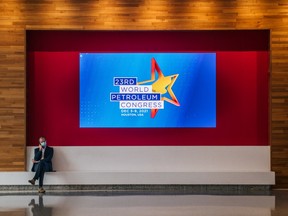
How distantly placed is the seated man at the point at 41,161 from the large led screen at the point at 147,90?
97cm

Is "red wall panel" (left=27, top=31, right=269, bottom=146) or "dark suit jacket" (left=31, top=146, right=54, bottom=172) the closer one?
"dark suit jacket" (left=31, top=146, right=54, bottom=172)

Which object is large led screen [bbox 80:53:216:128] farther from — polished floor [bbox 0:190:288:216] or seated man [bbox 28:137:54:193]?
polished floor [bbox 0:190:288:216]

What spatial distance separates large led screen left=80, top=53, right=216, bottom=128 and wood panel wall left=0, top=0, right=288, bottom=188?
747 mm

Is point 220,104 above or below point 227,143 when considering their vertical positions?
above

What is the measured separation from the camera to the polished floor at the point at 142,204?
10320 millimetres

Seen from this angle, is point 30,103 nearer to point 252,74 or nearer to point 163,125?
point 163,125

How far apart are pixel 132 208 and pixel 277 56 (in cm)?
497

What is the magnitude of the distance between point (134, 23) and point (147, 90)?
1.48m

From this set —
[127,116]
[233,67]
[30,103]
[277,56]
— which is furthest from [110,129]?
[277,56]

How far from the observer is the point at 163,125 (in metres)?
13.8

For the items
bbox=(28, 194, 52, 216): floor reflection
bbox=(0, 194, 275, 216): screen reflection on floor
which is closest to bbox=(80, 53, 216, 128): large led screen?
bbox=(0, 194, 275, 216): screen reflection on floor

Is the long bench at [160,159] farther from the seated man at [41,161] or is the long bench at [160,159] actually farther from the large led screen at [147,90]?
the large led screen at [147,90]

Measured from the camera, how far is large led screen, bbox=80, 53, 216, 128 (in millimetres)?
13789

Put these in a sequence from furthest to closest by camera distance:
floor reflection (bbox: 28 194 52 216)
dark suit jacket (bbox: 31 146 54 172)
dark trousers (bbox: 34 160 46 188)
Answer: dark suit jacket (bbox: 31 146 54 172)
dark trousers (bbox: 34 160 46 188)
floor reflection (bbox: 28 194 52 216)
